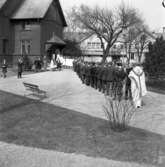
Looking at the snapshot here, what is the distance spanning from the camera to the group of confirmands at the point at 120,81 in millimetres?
11539

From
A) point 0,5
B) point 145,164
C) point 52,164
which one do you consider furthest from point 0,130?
point 0,5

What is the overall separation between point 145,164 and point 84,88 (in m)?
10.9

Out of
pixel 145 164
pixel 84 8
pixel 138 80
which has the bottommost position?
pixel 145 164

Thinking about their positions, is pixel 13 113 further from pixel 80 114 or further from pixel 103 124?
pixel 103 124

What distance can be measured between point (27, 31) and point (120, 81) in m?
27.2

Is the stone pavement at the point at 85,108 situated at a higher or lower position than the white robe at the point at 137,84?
lower

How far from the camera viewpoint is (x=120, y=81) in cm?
1300

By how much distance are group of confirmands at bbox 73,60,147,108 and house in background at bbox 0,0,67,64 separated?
73.8 ft

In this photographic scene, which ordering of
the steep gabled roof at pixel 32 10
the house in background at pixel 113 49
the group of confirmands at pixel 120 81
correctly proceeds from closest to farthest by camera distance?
the group of confirmands at pixel 120 81 < the steep gabled roof at pixel 32 10 < the house in background at pixel 113 49

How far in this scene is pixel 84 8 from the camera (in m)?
55.4

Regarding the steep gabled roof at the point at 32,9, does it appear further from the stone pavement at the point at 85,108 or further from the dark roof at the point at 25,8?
the stone pavement at the point at 85,108

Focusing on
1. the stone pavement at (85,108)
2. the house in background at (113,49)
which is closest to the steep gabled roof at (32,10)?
the stone pavement at (85,108)

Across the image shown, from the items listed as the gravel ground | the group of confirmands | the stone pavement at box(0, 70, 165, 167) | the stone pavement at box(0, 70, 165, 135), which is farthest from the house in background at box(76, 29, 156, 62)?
the gravel ground

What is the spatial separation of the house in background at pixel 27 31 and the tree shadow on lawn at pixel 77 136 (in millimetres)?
28228
